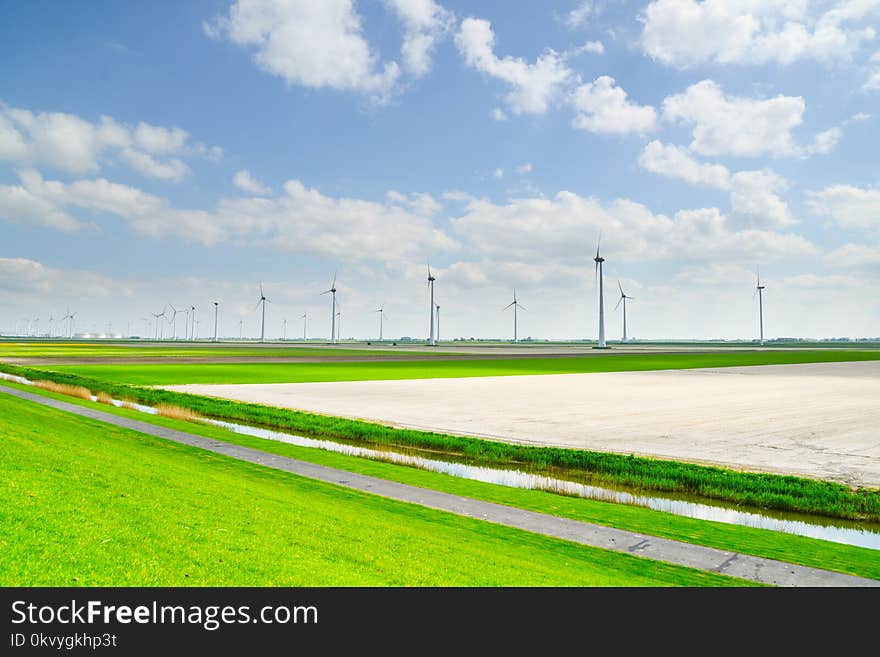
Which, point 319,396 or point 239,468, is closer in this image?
point 239,468

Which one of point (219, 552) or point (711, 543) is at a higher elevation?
point (219, 552)

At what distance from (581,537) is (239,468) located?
35.4ft

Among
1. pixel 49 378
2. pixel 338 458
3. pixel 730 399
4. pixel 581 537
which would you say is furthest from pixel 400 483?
pixel 49 378

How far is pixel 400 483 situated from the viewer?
1742 centimetres

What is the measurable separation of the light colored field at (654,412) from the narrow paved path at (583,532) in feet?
28.6

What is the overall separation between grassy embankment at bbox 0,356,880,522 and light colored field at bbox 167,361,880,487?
5.29ft

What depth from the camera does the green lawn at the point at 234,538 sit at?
296 inches

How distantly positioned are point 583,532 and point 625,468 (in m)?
7.52

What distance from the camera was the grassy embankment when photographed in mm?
15992

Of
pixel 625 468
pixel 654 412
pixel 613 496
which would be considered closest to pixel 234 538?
pixel 613 496

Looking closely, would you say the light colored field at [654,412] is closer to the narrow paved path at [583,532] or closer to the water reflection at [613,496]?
the water reflection at [613,496]

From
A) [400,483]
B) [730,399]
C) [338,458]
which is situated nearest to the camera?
[400,483]

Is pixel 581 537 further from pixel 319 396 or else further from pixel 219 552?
pixel 319 396

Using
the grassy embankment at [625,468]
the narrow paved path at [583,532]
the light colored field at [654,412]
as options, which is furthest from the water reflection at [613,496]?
the light colored field at [654,412]
